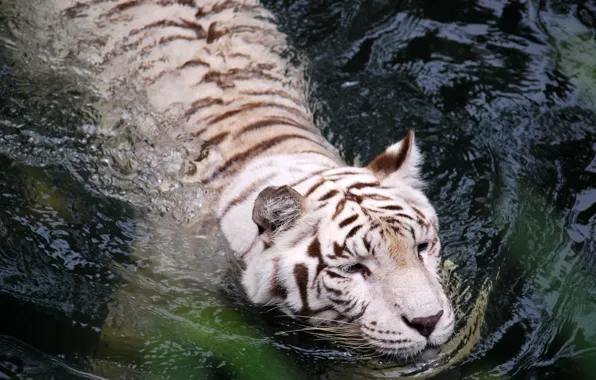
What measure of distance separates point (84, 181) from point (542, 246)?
2.26 metres

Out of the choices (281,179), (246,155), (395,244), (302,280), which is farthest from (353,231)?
(246,155)

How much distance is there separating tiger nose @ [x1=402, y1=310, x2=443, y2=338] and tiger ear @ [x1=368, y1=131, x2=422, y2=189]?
0.68 meters

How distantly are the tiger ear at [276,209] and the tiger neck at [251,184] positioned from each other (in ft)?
0.52

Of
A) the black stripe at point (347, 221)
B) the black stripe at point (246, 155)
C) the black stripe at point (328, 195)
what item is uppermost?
the black stripe at point (246, 155)

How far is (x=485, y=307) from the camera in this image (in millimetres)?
3346

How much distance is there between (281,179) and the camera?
10.6 ft

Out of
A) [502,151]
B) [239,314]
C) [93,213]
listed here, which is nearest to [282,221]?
[239,314]

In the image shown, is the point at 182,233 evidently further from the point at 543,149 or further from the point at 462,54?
the point at 462,54

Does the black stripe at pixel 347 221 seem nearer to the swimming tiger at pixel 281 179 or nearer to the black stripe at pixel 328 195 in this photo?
the swimming tiger at pixel 281 179

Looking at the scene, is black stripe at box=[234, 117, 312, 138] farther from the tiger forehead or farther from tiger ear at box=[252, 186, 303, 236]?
the tiger forehead

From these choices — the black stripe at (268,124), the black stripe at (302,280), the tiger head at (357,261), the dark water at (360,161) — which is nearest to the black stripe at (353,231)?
the tiger head at (357,261)

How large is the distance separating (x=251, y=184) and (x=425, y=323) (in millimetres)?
1065

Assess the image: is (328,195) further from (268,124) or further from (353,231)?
(268,124)

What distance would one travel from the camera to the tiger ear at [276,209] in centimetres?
275
